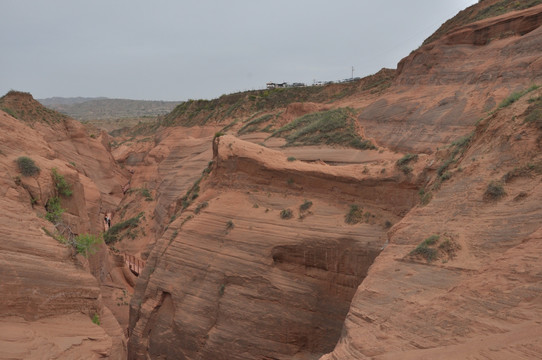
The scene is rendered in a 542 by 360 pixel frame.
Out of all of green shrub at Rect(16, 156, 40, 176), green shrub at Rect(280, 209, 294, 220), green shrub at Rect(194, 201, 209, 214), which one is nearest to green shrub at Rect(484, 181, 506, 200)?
green shrub at Rect(280, 209, 294, 220)

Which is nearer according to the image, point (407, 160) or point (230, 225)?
point (407, 160)

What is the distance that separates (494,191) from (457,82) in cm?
1413

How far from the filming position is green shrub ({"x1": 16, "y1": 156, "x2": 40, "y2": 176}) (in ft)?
33.7

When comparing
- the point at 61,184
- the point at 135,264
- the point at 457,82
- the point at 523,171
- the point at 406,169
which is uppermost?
the point at 457,82

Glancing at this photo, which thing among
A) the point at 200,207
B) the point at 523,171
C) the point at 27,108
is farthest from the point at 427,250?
the point at 27,108

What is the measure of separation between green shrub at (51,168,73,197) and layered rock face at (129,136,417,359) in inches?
163

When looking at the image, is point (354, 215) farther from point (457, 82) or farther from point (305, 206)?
point (457, 82)

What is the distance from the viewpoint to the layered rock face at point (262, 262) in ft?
38.7

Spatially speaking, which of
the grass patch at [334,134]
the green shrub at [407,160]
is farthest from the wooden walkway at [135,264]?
the green shrub at [407,160]

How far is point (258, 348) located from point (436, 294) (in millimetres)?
7057

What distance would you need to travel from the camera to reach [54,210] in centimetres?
1098

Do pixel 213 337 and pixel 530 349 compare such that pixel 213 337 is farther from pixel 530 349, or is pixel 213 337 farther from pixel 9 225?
pixel 530 349

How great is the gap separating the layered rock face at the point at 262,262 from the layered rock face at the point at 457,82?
611 centimetres

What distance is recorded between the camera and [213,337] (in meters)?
12.2
